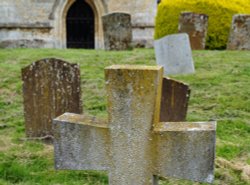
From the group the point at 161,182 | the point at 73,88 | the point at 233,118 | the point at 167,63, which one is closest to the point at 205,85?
the point at 167,63

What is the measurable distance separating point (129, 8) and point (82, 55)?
8.24 metres

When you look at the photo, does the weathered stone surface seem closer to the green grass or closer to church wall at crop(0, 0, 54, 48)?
the green grass

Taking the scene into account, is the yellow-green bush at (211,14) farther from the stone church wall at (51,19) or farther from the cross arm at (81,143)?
the cross arm at (81,143)

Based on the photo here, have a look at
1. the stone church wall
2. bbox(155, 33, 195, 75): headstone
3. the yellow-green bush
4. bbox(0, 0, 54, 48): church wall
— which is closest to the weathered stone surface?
bbox(155, 33, 195, 75): headstone

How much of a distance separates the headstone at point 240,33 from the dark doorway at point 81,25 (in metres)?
8.22

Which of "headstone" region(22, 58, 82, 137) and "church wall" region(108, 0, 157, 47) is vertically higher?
"church wall" region(108, 0, 157, 47)

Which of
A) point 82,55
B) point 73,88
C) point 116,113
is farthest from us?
point 82,55

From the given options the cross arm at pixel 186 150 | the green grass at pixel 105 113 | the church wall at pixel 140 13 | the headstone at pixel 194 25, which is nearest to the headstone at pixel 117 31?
Result: the headstone at pixel 194 25

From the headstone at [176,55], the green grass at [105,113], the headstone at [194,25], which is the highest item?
the headstone at [194,25]

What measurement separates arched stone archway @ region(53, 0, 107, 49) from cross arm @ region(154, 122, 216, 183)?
15.0 m

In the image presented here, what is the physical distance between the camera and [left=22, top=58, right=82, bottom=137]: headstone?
4.91 metres

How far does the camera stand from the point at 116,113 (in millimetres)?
2840

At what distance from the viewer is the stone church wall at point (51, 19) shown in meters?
17.2

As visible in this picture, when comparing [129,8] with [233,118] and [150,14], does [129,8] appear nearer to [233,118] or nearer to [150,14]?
[150,14]
